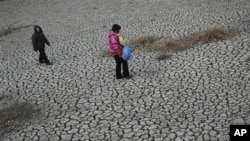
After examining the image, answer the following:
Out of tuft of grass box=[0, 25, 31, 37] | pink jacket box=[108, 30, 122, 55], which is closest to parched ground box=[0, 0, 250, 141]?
pink jacket box=[108, 30, 122, 55]

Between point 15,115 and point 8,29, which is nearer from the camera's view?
point 15,115

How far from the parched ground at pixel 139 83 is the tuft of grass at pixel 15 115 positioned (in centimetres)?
25

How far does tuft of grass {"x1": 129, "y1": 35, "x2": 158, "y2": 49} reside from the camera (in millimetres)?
14500

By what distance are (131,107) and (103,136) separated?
1.47m

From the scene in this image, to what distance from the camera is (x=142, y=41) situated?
576 inches

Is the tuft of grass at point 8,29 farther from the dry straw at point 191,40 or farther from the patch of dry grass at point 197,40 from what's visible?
the patch of dry grass at point 197,40

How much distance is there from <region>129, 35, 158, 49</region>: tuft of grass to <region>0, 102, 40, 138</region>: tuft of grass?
5.46m

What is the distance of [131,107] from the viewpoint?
9508mm

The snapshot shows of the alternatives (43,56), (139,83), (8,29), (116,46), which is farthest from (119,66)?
(8,29)

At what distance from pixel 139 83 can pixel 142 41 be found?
404 cm

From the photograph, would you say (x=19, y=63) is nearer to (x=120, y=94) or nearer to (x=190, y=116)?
(x=120, y=94)

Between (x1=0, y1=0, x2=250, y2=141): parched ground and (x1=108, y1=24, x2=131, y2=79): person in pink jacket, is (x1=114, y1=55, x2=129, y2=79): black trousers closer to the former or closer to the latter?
(x1=108, y1=24, x2=131, y2=79): person in pink jacket

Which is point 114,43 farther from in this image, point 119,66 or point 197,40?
point 197,40

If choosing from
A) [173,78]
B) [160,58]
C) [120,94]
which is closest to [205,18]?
[160,58]
